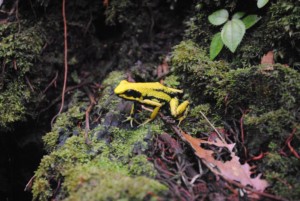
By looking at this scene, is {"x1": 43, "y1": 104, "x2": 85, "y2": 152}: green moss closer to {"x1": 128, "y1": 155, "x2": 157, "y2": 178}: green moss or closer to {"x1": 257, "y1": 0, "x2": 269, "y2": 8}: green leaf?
{"x1": 128, "y1": 155, "x2": 157, "y2": 178}: green moss

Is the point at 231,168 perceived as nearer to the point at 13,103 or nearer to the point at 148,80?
the point at 148,80

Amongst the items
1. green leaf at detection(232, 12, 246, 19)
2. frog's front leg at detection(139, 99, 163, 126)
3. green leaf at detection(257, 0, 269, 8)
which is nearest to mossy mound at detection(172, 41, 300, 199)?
frog's front leg at detection(139, 99, 163, 126)

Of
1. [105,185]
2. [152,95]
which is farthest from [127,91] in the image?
[105,185]

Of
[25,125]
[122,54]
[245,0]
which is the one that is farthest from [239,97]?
[25,125]

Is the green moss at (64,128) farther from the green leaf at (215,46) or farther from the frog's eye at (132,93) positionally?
the green leaf at (215,46)

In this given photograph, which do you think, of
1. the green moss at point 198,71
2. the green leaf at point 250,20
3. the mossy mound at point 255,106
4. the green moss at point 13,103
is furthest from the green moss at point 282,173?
the green moss at point 13,103

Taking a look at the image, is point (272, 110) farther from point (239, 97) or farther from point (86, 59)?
point (86, 59)
